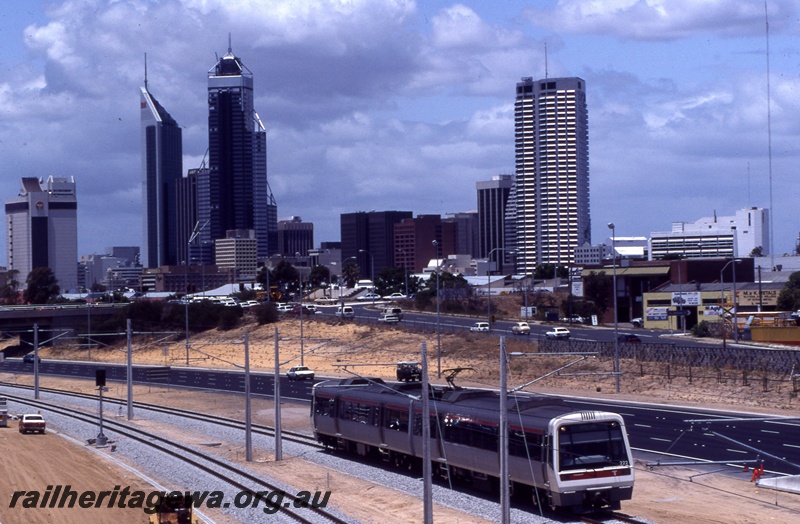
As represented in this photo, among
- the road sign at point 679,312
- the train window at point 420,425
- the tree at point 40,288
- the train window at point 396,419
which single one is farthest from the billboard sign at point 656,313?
the tree at point 40,288

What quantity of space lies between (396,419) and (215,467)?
28.6 ft

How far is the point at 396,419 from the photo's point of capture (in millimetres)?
36031

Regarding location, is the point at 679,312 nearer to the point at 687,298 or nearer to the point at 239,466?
the point at 687,298

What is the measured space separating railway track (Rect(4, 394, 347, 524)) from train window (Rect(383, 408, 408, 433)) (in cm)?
486

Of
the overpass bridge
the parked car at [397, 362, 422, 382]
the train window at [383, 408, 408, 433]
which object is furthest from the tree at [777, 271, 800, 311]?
the overpass bridge

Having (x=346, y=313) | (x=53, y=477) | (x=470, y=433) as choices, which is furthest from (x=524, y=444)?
(x=346, y=313)

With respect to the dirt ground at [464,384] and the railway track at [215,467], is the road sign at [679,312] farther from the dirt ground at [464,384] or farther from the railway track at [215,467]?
the railway track at [215,467]

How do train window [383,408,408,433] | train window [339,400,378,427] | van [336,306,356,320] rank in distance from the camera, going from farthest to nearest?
van [336,306,356,320] → train window [339,400,378,427] → train window [383,408,408,433]

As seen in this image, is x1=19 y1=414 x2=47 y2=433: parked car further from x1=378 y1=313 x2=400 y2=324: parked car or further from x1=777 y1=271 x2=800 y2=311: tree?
x1=777 y1=271 x2=800 y2=311: tree

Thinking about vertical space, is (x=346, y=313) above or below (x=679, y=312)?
below

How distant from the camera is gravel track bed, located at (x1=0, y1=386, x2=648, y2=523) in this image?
30.0 metres

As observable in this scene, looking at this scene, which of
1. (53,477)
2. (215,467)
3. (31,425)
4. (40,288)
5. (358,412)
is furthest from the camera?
(40,288)

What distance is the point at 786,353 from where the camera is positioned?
61875 millimetres

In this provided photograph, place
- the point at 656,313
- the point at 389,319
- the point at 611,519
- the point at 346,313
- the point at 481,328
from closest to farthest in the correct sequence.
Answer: the point at 611,519 → the point at 481,328 → the point at 389,319 → the point at 656,313 → the point at 346,313
